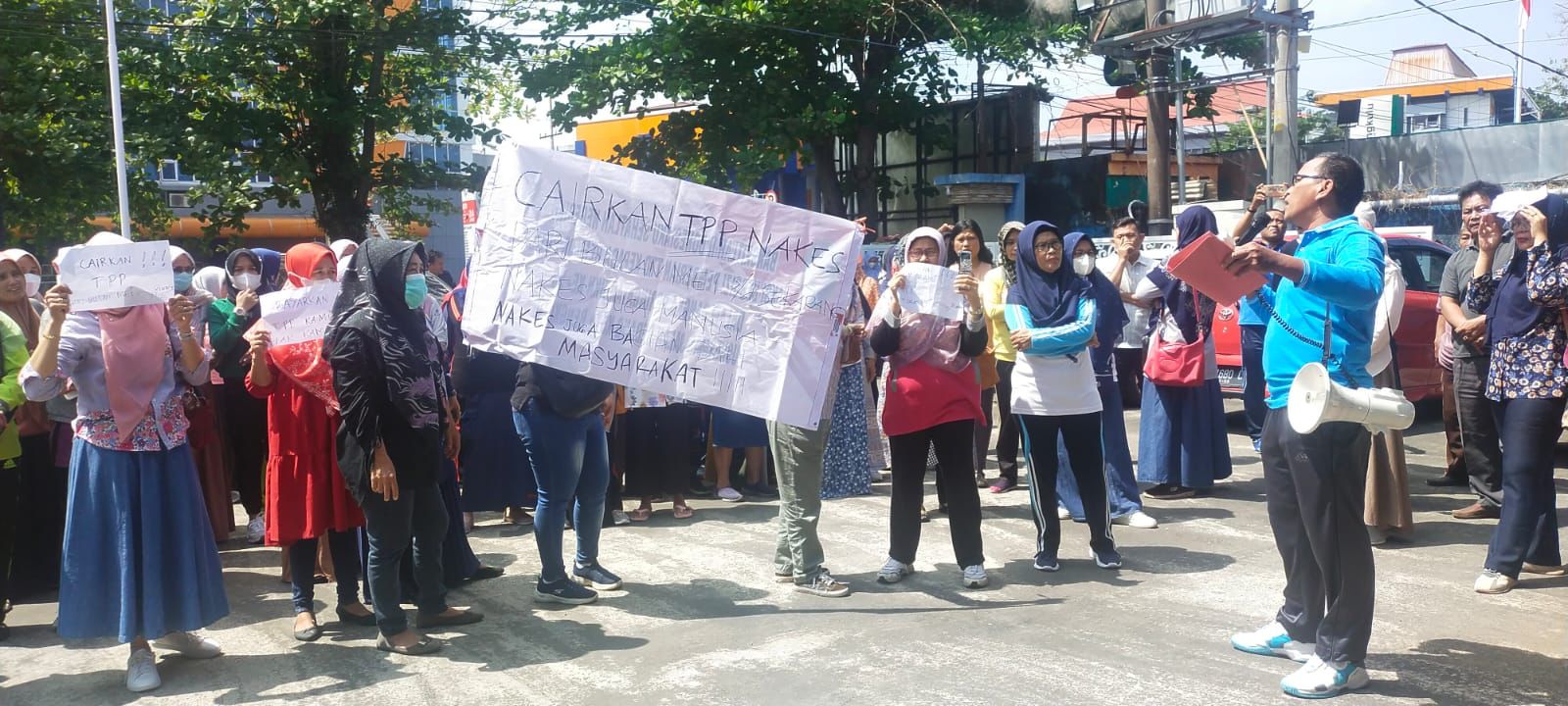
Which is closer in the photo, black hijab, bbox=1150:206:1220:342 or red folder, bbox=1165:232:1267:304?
red folder, bbox=1165:232:1267:304

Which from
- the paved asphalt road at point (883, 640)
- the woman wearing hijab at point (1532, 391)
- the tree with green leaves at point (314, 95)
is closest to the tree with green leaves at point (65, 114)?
the tree with green leaves at point (314, 95)

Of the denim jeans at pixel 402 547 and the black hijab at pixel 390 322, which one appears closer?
the black hijab at pixel 390 322

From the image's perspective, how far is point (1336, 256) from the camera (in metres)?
4.31

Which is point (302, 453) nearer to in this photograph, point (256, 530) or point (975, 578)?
point (256, 530)

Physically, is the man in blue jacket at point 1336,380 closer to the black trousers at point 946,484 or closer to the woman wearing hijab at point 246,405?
the black trousers at point 946,484

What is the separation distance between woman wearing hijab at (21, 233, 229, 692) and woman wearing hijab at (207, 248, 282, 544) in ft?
6.92

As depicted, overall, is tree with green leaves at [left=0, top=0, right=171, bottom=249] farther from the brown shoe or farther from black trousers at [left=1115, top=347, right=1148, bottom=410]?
the brown shoe

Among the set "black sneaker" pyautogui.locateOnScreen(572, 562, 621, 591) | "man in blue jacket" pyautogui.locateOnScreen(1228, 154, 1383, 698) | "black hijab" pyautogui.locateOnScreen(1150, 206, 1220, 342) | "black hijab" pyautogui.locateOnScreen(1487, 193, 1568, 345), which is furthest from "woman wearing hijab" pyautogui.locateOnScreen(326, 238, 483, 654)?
"black hijab" pyautogui.locateOnScreen(1487, 193, 1568, 345)

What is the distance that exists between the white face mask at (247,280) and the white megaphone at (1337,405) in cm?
570

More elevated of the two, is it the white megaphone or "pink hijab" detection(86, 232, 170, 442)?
"pink hijab" detection(86, 232, 170, 442)

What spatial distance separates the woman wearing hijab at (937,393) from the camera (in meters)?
5.96

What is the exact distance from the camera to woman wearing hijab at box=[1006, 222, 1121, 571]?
20.7ft

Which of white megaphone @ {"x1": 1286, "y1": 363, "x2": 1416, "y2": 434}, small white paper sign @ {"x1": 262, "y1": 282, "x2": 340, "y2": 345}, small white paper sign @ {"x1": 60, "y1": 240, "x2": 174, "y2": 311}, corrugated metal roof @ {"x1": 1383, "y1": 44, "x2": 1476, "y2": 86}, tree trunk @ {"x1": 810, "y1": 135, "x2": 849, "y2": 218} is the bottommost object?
white megaphone @ {"x1": 1286, "y1": 363, "x2": 1416, "y2": 434}

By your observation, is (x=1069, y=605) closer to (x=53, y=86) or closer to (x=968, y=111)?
(x=53, y=86)
